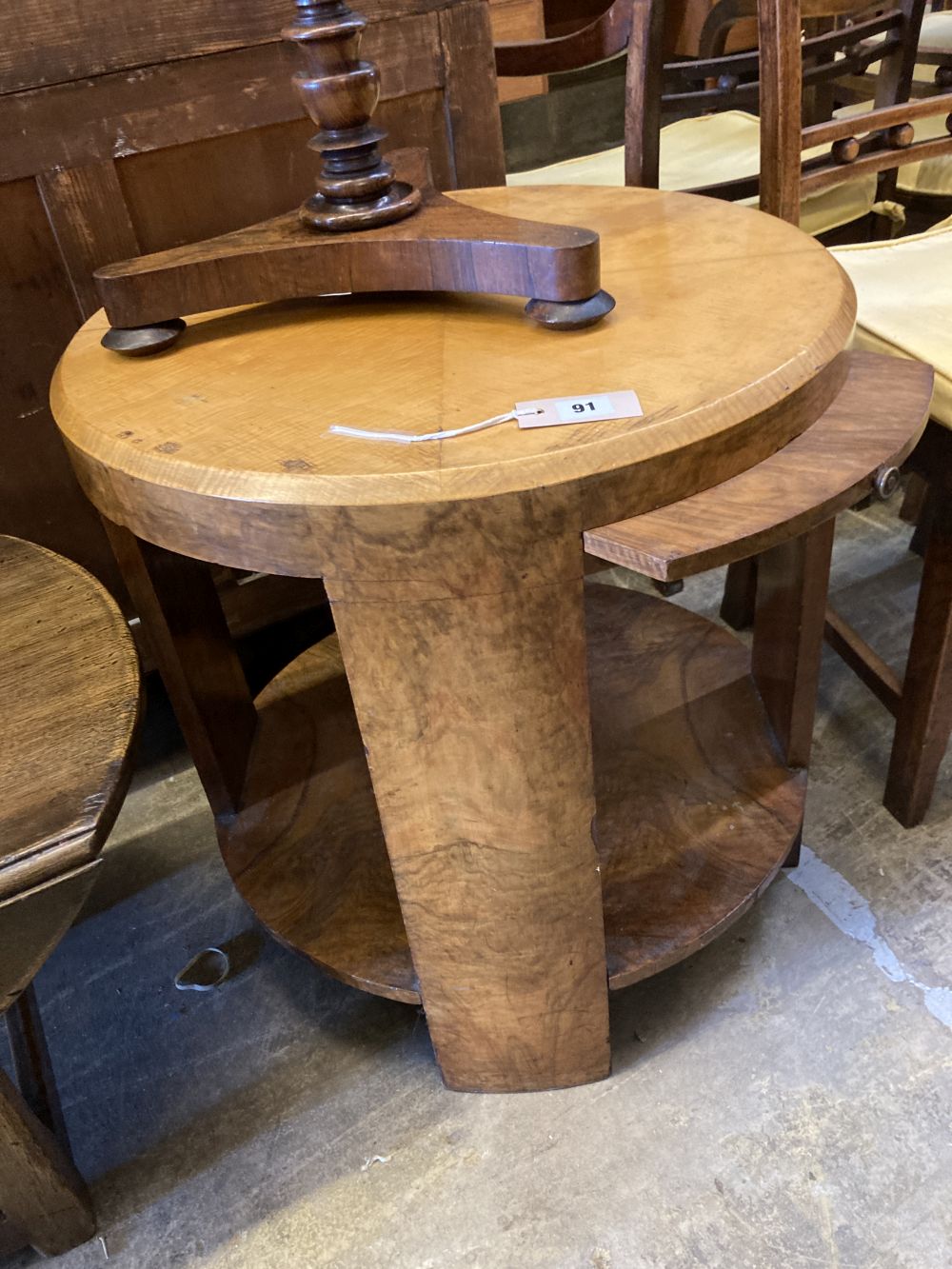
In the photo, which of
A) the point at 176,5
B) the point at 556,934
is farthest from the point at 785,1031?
the point at 176,5

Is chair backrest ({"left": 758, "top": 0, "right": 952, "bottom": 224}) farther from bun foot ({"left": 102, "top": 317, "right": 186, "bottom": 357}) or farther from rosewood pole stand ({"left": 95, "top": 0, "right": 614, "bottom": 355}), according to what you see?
bun foot ({"left": 102, "top": 317, "right": 186, "bottom": 357})

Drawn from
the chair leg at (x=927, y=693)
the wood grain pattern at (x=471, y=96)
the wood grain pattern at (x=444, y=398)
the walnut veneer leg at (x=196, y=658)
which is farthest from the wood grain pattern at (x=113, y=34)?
the chair leg at (x=927, y=693)

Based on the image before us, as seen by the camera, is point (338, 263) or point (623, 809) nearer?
Result: point (338, 263)

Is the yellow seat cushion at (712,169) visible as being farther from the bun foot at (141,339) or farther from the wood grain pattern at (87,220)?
the bun foot at (141,339)

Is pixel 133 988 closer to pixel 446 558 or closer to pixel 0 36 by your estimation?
pixel 446 558

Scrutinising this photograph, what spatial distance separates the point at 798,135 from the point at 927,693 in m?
0.74

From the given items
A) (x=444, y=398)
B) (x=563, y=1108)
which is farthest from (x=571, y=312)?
(x=563, y=1108)

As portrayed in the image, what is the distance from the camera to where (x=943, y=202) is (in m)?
1.92

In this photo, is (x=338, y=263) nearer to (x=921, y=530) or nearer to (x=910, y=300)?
(x=910, y=300)

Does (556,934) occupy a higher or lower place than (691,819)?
higher

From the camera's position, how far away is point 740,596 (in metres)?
1.77

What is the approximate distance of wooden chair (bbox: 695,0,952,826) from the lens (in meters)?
1.15

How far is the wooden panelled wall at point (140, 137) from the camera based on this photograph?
1.12 m

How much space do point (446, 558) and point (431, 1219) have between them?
30.8 inches
